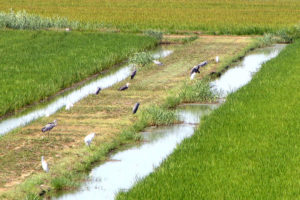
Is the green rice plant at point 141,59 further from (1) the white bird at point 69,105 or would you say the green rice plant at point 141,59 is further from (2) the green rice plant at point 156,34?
(2) the green rice plant at point 156,34

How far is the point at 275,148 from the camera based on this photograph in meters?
8.43

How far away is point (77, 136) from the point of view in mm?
10000

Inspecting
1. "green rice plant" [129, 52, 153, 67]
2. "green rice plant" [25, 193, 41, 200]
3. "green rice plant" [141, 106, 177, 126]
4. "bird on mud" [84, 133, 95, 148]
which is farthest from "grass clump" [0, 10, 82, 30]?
"green rice plant" [25, 193, 41, 200]

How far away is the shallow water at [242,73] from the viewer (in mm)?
14445

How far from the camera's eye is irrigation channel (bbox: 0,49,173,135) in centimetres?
1124

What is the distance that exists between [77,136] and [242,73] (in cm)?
759

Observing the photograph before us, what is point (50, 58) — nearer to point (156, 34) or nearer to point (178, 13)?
point (156, 34)

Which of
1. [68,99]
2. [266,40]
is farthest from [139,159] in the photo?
[266,40]

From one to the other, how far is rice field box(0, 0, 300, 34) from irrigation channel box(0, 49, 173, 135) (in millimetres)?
10034

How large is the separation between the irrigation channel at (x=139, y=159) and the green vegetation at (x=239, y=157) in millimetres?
405

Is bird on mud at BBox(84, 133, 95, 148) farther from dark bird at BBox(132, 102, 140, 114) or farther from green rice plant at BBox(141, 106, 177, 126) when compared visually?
dark bird at BBox(132, 102, 140, 114)

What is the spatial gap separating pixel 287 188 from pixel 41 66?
10.6 meters

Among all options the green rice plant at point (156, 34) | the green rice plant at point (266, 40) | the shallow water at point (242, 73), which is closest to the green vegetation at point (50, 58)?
the green rice plant at point (156, 34)

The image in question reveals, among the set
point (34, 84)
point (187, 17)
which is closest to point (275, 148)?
point (34, 84)
